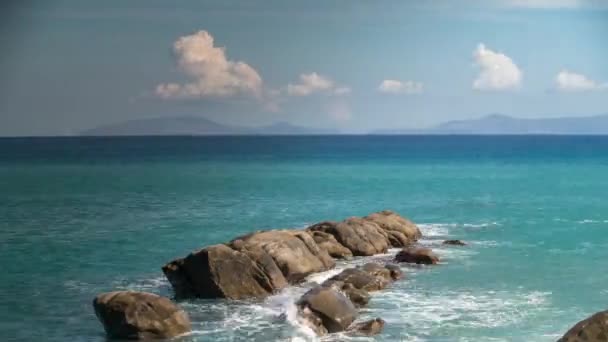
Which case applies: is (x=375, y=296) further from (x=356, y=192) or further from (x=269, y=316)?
(x=356, y=192)

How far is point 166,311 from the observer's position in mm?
27938

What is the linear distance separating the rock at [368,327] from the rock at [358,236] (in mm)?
14998

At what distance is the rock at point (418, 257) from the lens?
41.9m

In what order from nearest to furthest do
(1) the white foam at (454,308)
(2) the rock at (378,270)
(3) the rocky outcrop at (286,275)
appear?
(3) the rocky outcrop at (286,275), (1) the white foam at (454,308), (2) the rock at (378,270)

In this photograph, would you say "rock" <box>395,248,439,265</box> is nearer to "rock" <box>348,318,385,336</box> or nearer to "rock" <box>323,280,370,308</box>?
"rock" <box>323,280,370,308</box>

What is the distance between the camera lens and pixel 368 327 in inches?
1119

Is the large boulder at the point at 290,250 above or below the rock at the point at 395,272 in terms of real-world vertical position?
above

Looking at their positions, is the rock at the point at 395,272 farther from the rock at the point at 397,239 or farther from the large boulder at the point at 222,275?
the rock at the point at 397,239

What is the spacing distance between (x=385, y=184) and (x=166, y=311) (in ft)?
247

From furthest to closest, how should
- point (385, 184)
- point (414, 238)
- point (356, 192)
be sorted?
point (385, 184) < point (356, 192) < point (414, 238)

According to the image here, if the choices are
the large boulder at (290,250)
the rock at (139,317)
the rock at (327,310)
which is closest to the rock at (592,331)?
the rock at (327,310)

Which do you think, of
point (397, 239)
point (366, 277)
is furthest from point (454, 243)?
point (366, 277)

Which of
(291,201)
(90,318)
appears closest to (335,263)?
(90,318)

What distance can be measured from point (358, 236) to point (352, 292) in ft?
40.9
